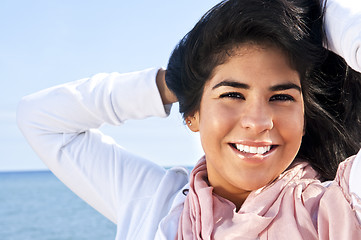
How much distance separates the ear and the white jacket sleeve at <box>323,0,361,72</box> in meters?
0.50

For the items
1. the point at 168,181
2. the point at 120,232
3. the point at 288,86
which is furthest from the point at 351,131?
the point at 120,232

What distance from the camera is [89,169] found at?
2.21 m

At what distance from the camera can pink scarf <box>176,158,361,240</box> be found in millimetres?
1438

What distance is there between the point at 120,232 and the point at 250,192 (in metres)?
0.56

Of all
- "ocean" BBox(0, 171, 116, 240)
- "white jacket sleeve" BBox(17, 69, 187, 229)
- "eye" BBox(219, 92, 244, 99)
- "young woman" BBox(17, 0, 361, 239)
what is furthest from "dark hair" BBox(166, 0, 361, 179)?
"ocean" BBox(0, 171, 116, 240)

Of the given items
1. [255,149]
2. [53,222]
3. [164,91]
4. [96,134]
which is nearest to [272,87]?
[255,149]

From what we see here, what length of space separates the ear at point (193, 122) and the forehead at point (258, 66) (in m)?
0.21

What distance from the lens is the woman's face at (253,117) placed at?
1591 mm

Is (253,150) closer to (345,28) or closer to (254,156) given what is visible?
(254,156)

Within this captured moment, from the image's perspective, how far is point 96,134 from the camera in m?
2.33

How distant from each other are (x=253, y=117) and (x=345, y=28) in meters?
0.35

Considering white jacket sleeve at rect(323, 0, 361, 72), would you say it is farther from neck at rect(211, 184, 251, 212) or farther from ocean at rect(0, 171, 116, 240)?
ocean at rect(0, 171, 116, 240)

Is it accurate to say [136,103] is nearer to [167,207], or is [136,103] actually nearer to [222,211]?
[167,207]

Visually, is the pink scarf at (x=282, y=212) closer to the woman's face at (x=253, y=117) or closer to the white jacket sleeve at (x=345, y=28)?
the woman's face at (x=253, y=117)
